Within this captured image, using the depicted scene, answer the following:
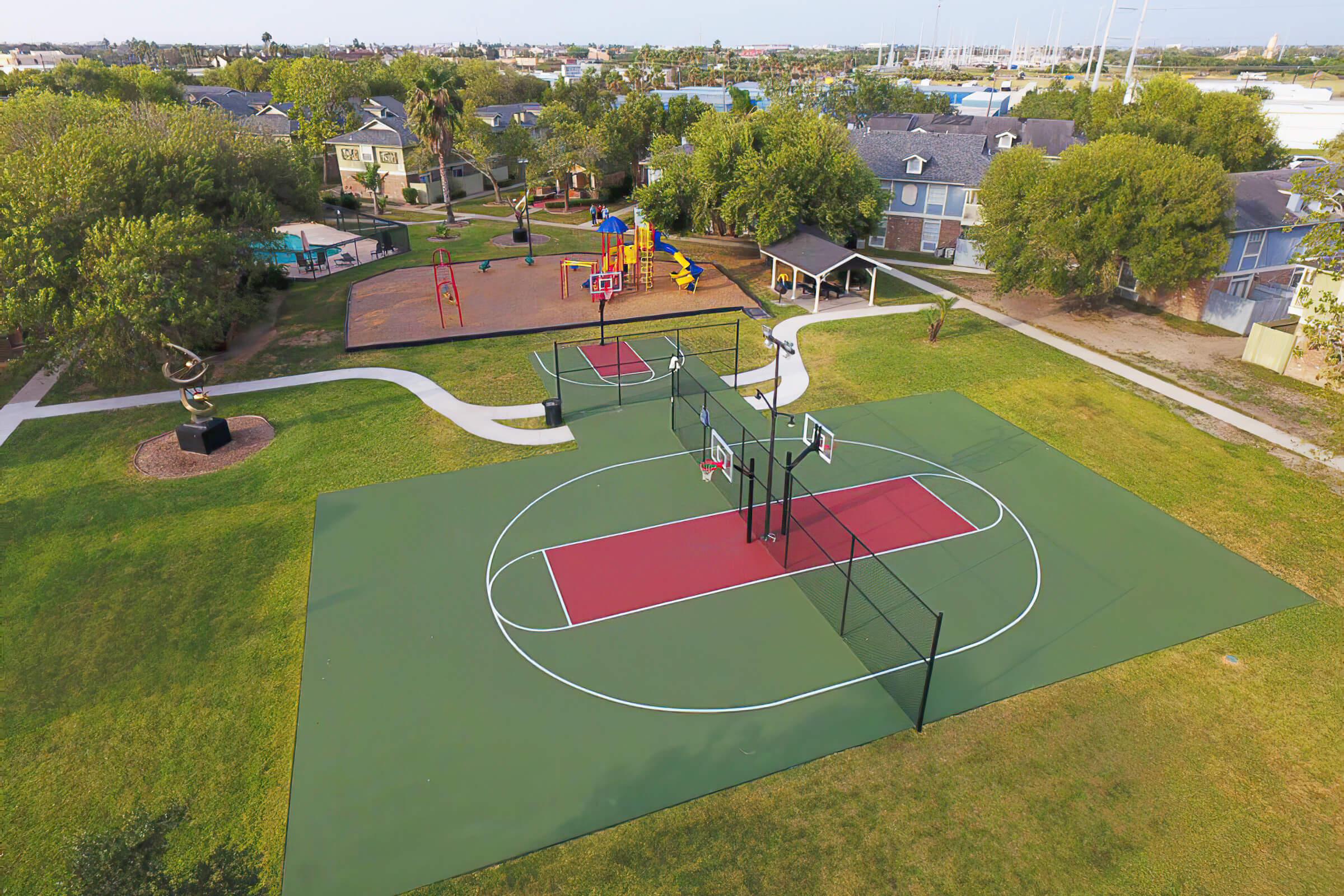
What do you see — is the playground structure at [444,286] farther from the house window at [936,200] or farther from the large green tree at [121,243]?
the house window at [936,200]

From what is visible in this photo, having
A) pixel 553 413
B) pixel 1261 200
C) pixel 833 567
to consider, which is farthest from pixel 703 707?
pixel 1261 200

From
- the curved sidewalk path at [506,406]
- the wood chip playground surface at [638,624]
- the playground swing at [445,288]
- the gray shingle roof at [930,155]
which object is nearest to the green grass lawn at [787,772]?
the wood chip playground surface at [638,624]

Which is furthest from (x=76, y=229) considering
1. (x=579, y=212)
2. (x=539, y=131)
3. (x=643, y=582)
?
(x=539, y=131)

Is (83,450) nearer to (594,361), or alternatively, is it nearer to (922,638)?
(594,361)

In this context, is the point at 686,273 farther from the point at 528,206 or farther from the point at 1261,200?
the point at 1261,200

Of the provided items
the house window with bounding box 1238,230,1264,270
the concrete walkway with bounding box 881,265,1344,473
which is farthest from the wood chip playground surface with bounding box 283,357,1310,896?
the house window with bounding box 1238,230,1264,270

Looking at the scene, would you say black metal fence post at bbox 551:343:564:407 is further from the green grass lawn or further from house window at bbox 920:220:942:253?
house window at bbox 920:220:942:253
